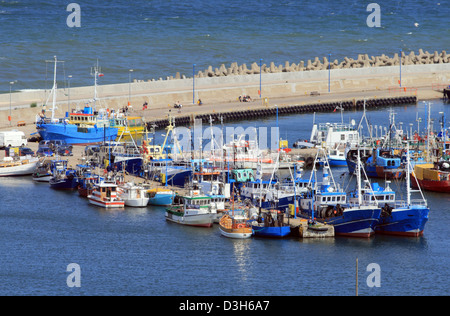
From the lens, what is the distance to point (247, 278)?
5962cm

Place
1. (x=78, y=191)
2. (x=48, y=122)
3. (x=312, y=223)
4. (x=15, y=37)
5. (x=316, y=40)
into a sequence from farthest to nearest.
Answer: (x=316, y=40) < (x=15, y=37) < (x=48, y=122) < (x=78, y=191) < (x=312, y=223)

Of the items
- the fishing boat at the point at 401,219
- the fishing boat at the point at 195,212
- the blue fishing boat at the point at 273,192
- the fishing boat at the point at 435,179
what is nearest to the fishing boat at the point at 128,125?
the blue fishing boat at the point at 273,192

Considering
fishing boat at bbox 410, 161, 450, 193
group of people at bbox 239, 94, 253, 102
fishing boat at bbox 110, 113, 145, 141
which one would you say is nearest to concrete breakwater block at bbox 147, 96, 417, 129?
fishing boat at bbox 110, 113, 145, 141

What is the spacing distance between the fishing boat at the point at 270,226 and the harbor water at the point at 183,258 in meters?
0.65

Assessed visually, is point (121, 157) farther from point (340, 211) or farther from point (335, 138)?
point (340, 211)

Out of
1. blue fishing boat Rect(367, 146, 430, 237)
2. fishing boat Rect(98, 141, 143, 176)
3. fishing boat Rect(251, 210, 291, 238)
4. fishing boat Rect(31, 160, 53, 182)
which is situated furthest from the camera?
fishing boat Rect(31, 160, 53, 182)

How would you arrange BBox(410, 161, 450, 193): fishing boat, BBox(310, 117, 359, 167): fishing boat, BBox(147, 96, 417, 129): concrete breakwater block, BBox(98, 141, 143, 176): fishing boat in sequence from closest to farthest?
BBox(410, 161, 450, 193): fishing boat
BBox(98, 141, 143, 176): fishing boat
BBox(310, 117, 359, 167): fishing boat
BBox(147, 96, 417, 129): concrete breakwater block

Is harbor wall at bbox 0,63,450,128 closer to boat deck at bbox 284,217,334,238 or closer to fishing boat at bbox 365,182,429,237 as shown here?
boat deck at bbox 284,217,334,238

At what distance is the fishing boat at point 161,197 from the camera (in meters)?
78.0

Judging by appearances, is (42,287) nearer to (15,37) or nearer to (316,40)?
(15,37)

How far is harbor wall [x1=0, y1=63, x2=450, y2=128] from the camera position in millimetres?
117938

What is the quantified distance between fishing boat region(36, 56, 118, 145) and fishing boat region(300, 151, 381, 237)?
35080mm
